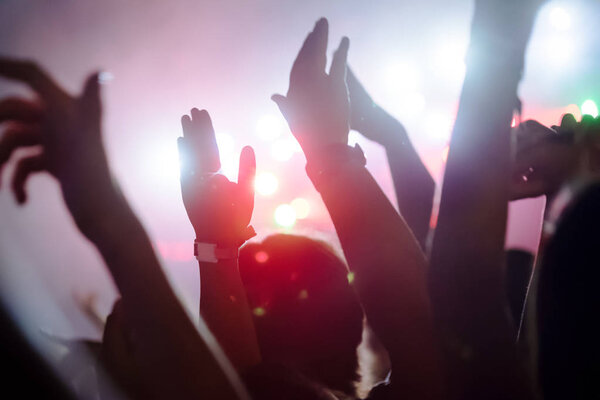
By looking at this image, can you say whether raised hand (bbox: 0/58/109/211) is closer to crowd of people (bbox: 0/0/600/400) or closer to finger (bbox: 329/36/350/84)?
crowd of people (bbox: 0/0/600/400)

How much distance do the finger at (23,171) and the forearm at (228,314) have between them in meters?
0.44

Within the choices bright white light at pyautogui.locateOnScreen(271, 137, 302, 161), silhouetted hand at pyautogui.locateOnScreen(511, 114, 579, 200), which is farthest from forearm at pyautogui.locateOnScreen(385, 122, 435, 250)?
bright white light at pyautogui.locateOnScreen(271, 137, 302, 161)

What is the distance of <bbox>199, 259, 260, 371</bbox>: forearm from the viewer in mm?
798

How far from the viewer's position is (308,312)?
1.02m

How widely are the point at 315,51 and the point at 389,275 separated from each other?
0.34m

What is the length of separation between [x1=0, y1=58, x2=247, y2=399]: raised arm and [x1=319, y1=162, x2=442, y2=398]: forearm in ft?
0.72

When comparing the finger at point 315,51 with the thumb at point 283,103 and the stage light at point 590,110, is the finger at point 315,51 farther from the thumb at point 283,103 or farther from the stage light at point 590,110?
the stage light at point 590,110

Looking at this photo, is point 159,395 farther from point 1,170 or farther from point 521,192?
point 521,192

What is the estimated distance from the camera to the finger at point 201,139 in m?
0.69

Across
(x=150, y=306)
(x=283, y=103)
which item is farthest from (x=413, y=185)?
(x=150, y=306)

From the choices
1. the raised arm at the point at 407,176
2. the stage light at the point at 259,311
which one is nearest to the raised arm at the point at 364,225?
the raised arm at the point at 407,176

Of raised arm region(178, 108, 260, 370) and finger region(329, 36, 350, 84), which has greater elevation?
finger region(329, 36, 350, 84)

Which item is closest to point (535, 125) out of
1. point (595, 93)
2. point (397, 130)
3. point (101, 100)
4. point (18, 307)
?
point (397, 130)

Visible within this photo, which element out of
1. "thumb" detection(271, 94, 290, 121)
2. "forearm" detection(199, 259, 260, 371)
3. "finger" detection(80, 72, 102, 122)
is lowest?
"forearm" detection(199, 259, 260, 371)
